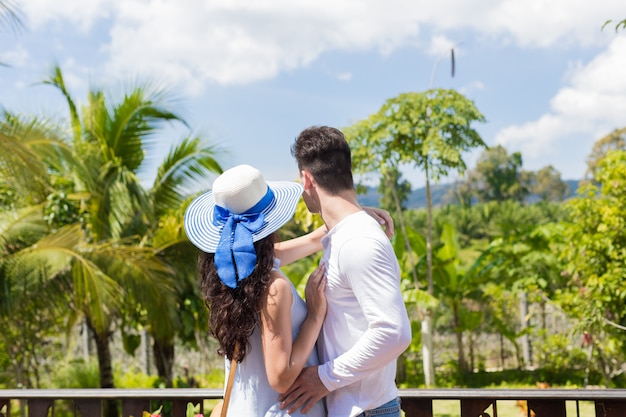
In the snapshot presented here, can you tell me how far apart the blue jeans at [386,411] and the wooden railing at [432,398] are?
656mm

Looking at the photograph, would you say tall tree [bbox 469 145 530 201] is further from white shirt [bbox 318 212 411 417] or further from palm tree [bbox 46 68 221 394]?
white shirt [bbox 318 212 411 417]

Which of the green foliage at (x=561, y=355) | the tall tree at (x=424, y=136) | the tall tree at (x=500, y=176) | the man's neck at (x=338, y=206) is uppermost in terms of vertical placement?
the tall tree at (x=500, y=176)

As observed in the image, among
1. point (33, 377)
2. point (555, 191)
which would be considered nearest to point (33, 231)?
point (33, 377)

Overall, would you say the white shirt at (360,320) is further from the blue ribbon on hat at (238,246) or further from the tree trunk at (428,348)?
the tree trunk at (428,348)

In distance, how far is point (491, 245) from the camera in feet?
35.7

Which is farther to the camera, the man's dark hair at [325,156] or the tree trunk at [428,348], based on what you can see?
the tree trunk at [428,348]

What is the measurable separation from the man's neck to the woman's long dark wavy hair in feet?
0.51

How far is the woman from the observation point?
1.64m

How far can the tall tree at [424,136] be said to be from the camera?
10.4 meters

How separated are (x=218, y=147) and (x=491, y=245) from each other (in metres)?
4.76

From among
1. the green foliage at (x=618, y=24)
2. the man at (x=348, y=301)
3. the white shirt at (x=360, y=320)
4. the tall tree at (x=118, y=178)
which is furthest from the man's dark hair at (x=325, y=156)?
the tall tree at (x=118, y=178)

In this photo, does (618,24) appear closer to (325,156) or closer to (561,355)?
(325,156)

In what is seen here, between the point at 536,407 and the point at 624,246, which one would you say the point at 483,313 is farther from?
the point at 536,407

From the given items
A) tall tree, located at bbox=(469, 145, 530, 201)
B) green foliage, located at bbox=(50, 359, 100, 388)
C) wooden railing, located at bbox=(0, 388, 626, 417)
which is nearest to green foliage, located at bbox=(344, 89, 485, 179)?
green foliage, located at bbox=(50, 359, 100, 388)
